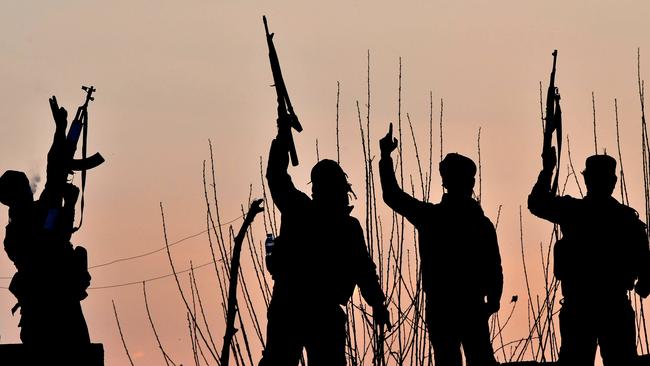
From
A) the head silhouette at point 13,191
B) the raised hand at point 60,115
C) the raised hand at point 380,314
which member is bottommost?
the raised hand at point 380,314

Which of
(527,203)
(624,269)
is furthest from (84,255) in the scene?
(624,269)

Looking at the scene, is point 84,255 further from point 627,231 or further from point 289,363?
point 627,231

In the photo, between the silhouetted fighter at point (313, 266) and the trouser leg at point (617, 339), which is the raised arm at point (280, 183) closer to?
the silhouetted fighter at point (313, 266)

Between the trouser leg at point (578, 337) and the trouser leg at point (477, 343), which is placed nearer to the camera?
the trouser leg at point (578, 337)

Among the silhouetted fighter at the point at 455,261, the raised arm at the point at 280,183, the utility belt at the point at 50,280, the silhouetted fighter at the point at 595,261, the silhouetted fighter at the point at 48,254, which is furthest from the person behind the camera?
the utility belt at the point at 50,280

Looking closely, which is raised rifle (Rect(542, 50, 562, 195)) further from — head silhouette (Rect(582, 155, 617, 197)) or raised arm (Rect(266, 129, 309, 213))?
raised arm (Rect(266, 129, 309, 213))

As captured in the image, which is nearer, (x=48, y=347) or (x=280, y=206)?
(x=280, y=206)

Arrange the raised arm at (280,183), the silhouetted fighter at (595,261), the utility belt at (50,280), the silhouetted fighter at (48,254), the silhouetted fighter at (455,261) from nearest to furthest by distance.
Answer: the raised arm at (280,183) → the silhouetted fighter at (595,261) → the silhouetted fighter at (455,261) → the silhouetted fighter at (48,254) → the utility belt at (50,280)

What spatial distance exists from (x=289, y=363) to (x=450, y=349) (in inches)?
43.6

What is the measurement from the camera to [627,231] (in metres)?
8.77

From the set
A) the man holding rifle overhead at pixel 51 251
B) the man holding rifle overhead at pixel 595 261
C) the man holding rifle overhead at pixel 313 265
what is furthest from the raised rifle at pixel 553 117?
the man holding rifle overhead at pixel 51 251

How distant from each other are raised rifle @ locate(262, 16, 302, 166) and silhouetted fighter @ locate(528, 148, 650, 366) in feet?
5.39

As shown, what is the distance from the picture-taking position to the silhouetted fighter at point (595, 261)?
342 inches

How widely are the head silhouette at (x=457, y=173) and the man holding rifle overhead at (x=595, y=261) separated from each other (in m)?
0.43
